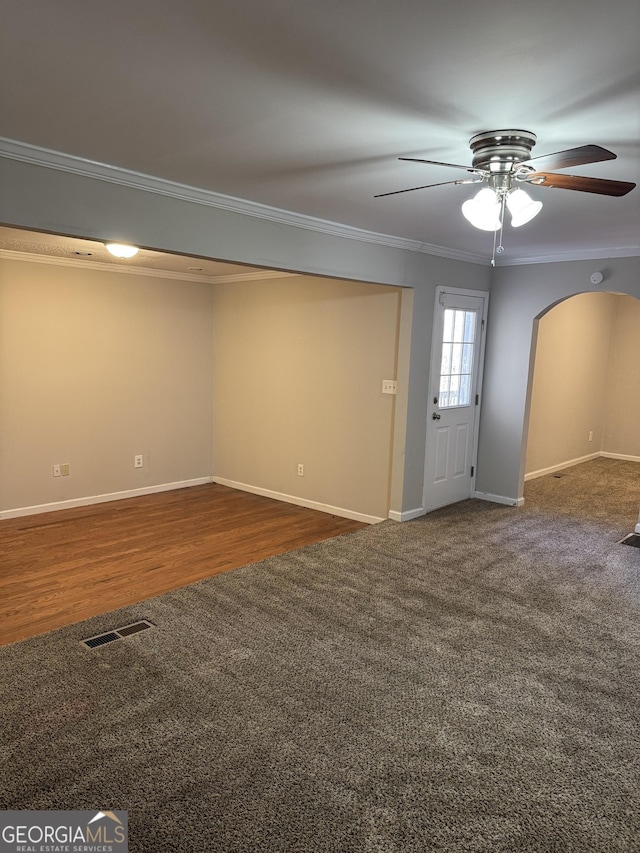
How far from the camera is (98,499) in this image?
6.05 meters

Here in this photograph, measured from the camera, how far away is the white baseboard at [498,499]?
19.8ft

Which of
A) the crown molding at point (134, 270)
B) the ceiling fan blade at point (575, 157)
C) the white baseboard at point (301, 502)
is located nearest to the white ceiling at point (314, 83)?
the ceiling fan blade at point (575, 157)

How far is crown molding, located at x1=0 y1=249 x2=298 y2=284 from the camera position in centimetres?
529

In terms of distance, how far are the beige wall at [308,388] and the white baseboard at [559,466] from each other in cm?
260

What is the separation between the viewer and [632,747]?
2.44 m

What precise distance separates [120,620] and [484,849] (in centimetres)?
228

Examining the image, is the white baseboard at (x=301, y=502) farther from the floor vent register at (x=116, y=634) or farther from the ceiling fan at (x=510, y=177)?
the ceiling fan at (x=510, y=177)

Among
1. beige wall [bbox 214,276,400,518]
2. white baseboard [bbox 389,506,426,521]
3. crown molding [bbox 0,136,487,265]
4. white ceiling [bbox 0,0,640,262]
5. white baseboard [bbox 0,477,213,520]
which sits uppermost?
white ceiling [bbox 0,0,640,262]

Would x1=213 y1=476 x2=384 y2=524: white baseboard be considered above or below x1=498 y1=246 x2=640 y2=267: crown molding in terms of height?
below

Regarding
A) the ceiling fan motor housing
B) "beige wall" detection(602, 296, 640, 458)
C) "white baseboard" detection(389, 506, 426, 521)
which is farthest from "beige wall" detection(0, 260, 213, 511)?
"beige wall" detection(602, 296, 640, 458)

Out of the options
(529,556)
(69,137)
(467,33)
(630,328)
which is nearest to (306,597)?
(529,556)

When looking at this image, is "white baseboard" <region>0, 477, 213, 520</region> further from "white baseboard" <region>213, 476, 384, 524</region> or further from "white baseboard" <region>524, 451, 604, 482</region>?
"white baseboard" <region>524, 451, 604, 482</region>

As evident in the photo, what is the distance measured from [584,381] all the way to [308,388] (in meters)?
4.26

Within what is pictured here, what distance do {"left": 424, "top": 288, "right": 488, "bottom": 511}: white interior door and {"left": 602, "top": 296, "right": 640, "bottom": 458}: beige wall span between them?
11.8ft
